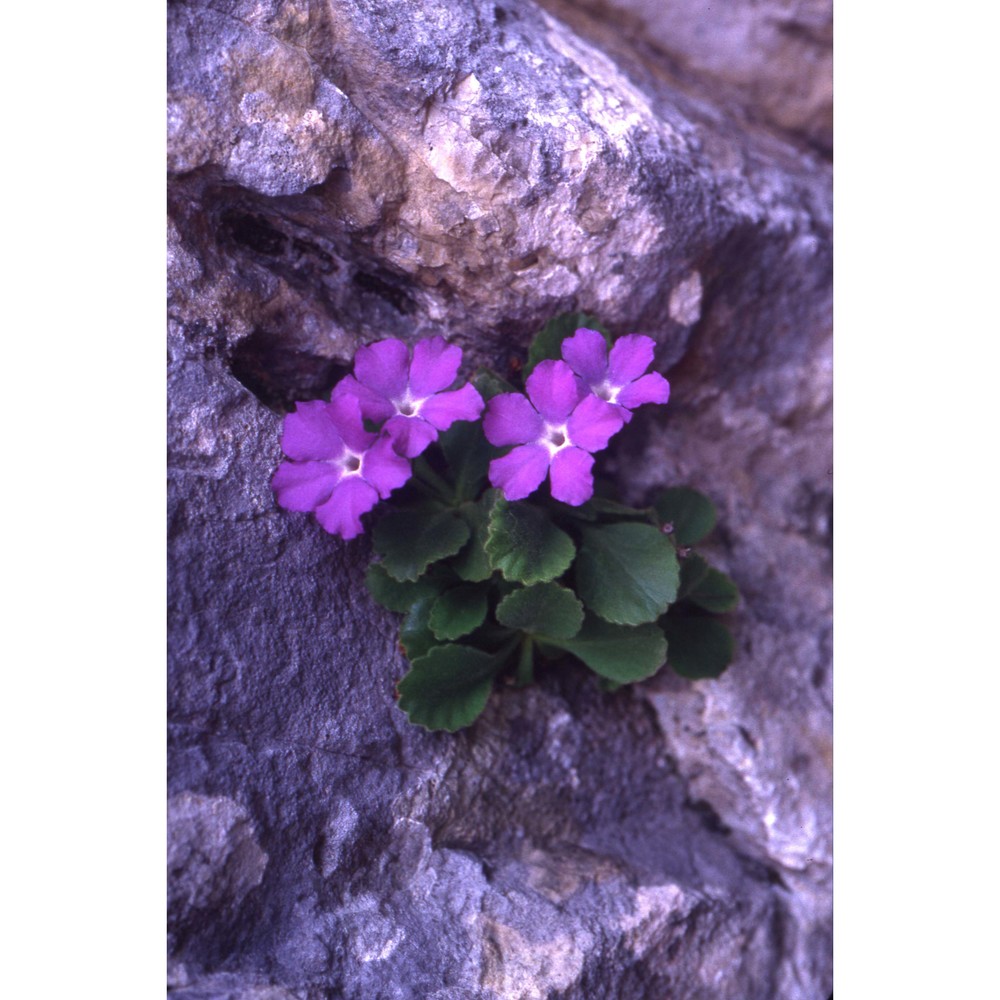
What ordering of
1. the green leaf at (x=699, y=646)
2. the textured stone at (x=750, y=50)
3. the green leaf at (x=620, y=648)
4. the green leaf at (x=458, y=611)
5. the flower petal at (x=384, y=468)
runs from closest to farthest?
1. the flower petal at (x=384, y=468)
2. the green leaf at (x=458, y=611)
3. the green leaf at (x=620, y=648)
4. the green leaf at (x=699, y=646)
5. the textured stone at (x=750, y=50)

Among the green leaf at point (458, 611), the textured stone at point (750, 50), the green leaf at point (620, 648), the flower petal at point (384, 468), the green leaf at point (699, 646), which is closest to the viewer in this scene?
the flower petal at point (384, 468)

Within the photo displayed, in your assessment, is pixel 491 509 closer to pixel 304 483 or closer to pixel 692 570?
pixel 304 483

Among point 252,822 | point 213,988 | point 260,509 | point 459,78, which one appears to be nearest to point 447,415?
point 260,509

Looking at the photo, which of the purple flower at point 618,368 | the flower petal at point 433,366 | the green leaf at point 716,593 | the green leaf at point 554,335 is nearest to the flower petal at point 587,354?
the purple flower at point 618,368

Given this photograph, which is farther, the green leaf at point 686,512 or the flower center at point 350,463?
the green leaf at point 686,512

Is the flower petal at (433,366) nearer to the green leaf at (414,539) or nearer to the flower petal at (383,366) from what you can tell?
the flower petal at (383,366)

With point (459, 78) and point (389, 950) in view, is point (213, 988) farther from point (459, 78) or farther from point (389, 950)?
point (459, 78)

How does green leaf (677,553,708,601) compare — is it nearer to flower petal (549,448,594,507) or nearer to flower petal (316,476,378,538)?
flower petal (549,448,594,507)

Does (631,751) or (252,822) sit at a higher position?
(631,751)
